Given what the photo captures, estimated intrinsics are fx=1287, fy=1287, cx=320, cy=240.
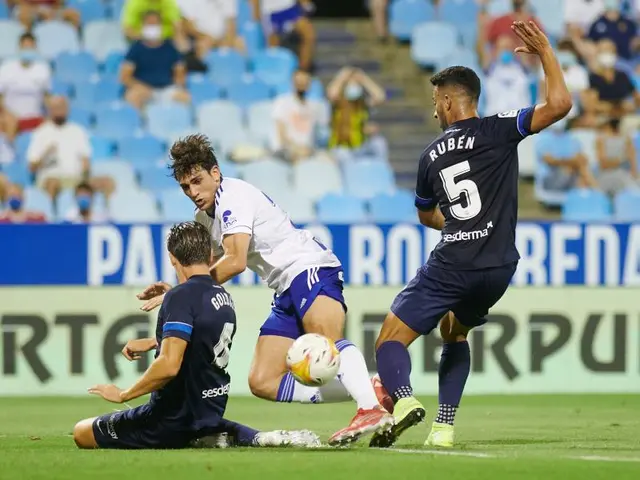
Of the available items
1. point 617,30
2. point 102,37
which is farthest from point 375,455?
point 617,30

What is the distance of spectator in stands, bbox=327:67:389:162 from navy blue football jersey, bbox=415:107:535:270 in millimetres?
8624

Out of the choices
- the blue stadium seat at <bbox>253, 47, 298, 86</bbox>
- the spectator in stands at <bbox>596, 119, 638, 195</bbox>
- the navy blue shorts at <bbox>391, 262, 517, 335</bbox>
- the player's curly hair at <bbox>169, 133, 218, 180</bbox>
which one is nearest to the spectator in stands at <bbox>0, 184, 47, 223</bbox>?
the blue stadium seat at <bbox>253, 47, 298, 86</bbox>

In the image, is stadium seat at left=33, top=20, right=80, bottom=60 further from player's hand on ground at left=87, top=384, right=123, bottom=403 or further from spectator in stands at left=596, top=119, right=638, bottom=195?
player's hand on ground at left=87, top=384, right=123, bottom=403

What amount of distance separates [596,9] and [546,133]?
9.52 feet

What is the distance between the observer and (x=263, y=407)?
11.6m

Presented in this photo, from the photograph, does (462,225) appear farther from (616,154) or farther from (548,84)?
(616,154)

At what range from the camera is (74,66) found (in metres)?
16.6

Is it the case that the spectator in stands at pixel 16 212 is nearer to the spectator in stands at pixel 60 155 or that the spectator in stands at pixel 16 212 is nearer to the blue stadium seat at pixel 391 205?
the spectator in stands at pixel 60 155

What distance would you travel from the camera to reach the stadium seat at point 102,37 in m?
17.0

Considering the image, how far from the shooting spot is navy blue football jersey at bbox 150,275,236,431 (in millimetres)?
7059

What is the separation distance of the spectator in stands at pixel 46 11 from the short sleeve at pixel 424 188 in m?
10.3

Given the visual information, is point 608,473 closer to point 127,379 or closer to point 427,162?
point 427,162

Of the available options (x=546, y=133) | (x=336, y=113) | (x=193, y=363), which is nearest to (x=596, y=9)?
(x=546, y=133)

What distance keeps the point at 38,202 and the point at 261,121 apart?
3.18 meters
